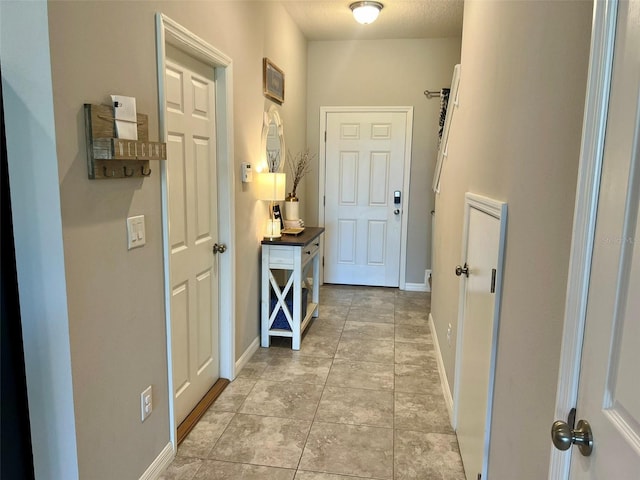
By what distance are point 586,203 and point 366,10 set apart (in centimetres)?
339

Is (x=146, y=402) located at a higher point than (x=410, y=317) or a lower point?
higher

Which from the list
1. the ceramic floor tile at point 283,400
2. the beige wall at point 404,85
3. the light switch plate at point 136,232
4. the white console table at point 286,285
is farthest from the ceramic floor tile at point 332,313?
the light switch plate at point 136,232

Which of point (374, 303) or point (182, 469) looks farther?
point (374, 303)

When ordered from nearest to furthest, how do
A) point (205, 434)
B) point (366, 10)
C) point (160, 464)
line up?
point (160, 464), point (205, 434), point (366, 10)

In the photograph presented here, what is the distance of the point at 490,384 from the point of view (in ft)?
5.11

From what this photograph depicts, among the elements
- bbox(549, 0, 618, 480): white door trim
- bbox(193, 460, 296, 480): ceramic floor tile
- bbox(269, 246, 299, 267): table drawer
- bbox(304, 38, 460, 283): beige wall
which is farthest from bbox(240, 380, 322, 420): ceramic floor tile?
bbox(304, 38, 460, 283): beige wall

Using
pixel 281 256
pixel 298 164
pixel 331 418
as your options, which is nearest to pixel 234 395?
pixel 331 418

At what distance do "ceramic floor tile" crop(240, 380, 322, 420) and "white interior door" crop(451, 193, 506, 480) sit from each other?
0.84 m

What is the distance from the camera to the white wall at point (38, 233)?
124cm

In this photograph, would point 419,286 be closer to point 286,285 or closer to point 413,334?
point 413,334

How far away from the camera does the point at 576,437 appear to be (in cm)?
79

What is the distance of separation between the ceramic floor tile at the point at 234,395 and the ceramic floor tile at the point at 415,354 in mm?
1108

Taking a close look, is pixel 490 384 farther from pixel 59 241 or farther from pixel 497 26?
pixel 59 241

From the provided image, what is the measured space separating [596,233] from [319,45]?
470 centimetres
